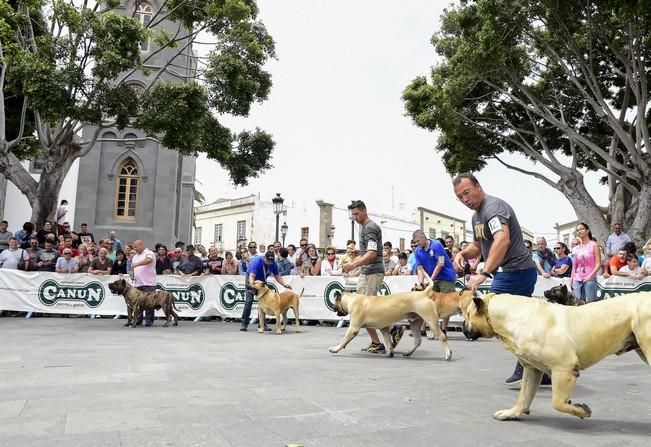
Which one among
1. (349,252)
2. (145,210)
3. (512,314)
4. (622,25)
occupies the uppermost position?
(622,25)

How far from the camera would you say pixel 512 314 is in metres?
3.58

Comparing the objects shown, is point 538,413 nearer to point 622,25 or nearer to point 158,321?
point 158,321

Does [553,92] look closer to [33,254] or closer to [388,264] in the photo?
[388,264]

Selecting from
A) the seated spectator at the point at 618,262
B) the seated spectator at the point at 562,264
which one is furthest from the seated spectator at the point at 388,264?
the seated spectator at the point at 618,262

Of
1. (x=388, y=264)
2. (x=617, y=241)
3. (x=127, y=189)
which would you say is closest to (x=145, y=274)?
(x=388, y=264)

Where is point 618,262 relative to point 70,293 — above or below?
above

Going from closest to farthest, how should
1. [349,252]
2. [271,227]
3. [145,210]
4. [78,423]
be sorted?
1. [78,423]
2. [349,252]
3. [145,210]
4. [271,227]

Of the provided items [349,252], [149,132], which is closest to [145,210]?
[149,132]

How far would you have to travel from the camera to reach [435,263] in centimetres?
998

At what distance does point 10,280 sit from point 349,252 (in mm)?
8973

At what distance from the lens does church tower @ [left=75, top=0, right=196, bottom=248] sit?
27219 millimetres

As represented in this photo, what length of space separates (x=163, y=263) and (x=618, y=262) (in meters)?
12.1

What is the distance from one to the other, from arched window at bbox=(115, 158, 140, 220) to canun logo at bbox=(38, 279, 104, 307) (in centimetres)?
1474

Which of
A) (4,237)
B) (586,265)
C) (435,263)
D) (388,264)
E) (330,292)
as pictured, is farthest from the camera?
(4,237)
